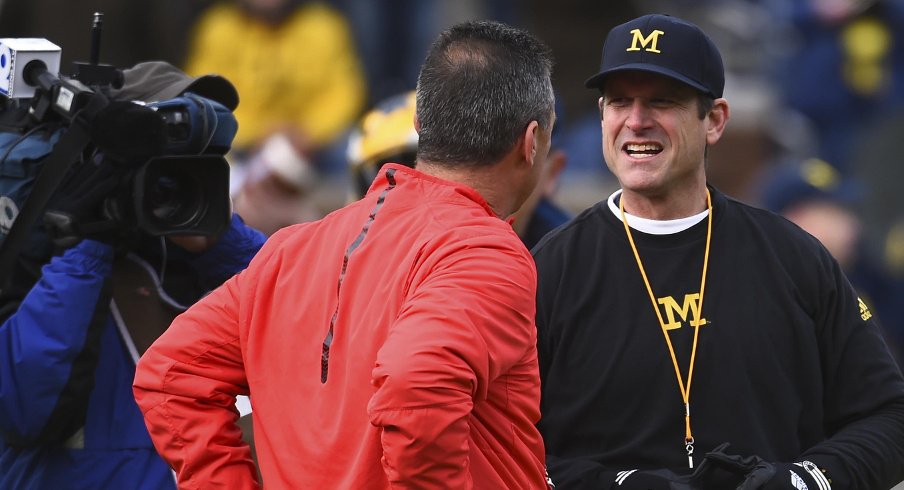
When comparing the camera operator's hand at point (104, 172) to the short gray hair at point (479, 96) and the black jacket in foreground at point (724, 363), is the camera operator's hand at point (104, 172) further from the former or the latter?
the black jacket in foreground at point (724, 363)

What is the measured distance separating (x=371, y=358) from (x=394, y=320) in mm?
86

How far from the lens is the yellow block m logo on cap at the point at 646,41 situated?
383 cm

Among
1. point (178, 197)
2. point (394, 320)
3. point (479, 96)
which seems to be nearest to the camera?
point (394, 320)

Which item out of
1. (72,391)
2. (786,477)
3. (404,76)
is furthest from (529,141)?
(404,76)

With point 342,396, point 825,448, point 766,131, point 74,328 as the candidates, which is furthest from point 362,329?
point 766,131

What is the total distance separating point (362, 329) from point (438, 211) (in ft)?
0.93

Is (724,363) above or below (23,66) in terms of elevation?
below

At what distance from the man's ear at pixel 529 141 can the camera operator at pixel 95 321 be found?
1024 mm

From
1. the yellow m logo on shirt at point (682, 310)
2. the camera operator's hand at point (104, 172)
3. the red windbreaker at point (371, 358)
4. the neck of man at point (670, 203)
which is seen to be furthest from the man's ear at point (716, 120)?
the camera operator's hand at point (104, 172)

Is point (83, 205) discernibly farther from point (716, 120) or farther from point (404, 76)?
point (404, 76)

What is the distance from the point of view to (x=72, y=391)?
3828 mm

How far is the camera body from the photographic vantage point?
3.81m

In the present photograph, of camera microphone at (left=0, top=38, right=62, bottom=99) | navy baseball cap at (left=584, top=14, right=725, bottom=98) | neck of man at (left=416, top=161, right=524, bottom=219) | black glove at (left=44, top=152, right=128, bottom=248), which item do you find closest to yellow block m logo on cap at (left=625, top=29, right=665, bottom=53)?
navy baseball cap at (left=584, top=14, right=725, bottom=98)

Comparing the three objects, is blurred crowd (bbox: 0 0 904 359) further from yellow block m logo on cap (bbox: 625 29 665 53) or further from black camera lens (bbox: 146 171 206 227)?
yellow block m logo on cap (bbox: 625 29 665 53)
